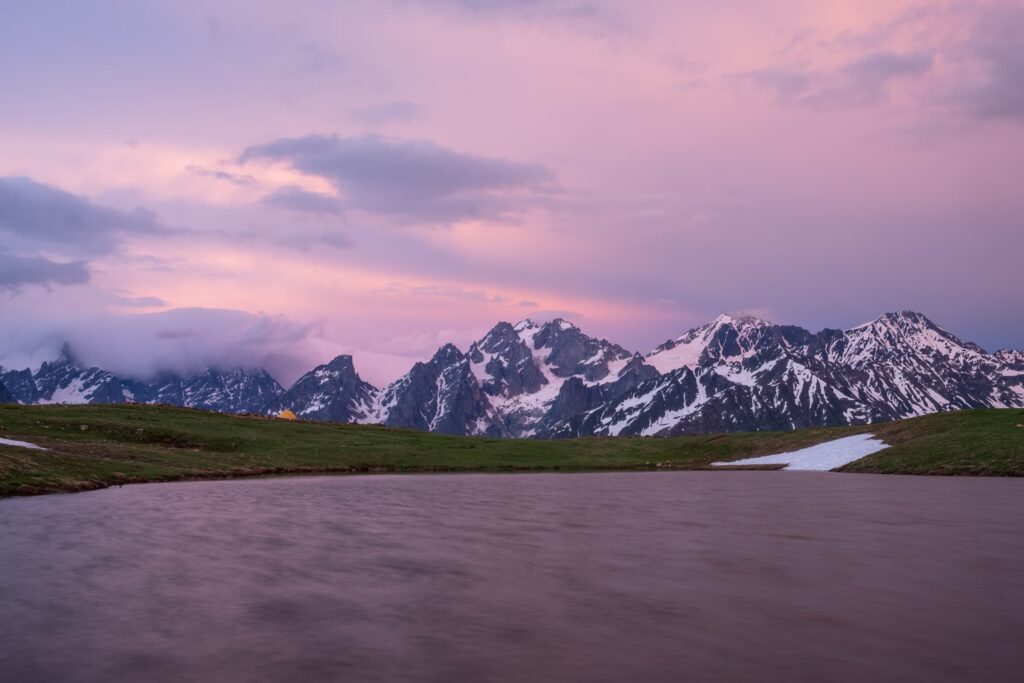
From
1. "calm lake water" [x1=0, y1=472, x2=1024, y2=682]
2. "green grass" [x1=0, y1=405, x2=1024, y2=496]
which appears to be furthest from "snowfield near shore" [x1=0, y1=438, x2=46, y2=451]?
"calm lake water" [x1=0, y1=472, x2=1024, y2=682]

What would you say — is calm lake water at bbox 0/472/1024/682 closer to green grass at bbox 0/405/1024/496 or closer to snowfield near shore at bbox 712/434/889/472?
green grass at bbox 0/405/1024/496

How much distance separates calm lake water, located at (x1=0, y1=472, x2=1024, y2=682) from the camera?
13.2m

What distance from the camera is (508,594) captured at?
18656 mm

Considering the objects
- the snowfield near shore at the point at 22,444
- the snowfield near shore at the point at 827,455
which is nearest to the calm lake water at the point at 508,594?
the snowfield near shore at the point at 22,444

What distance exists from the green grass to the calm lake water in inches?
666

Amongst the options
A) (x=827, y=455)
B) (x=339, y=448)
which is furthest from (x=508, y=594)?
(x=827, y=455)

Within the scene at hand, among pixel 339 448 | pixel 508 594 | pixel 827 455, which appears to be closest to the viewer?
pixel 508 594

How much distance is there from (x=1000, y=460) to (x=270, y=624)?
67102 mm

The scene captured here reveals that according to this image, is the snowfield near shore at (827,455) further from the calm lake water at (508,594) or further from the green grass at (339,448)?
the calm lake water at (508,594)

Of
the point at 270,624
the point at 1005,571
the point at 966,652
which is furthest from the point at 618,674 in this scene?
the point at 1005,571

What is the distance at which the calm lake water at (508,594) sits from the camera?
13164 mm

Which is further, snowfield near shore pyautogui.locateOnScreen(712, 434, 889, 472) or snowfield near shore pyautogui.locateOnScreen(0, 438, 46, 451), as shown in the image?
snowfield near shore pyautogui.locateOnScreen(712, 434, 889, 472)

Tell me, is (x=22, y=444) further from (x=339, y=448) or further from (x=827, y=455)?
(x=827, y=455)

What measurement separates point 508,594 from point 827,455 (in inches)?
2851
